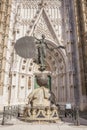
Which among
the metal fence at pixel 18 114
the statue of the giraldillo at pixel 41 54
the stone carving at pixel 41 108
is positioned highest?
the statue of the giraldillo at pixel 41 54

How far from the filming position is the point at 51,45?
19406 mm

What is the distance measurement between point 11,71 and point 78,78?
7.70 metres

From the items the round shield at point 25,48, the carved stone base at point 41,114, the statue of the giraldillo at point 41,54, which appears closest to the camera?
the carved stone base at point 41,114

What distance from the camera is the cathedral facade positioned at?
16.5 meters

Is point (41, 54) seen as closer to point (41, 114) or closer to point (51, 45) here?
point (41, 114)

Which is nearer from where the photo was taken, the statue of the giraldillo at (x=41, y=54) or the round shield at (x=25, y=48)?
the round shield at (x=25, y=48)

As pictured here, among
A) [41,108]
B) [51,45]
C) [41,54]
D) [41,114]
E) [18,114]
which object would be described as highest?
[51,45]

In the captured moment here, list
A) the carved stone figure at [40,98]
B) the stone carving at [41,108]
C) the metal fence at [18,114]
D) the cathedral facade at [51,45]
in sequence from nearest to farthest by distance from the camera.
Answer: the metal fence at [18,114]
the stone carving at [41,108]
the carved stone figure at [40,98]
the cathedral facade at [51,45]

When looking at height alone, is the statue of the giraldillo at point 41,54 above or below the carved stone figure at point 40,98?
above

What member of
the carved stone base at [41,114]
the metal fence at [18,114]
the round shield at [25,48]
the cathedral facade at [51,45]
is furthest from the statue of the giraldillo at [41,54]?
the cathedral facade at [51,45]

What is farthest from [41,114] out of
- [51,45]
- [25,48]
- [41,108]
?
[51,45]

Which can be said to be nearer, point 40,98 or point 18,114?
point 40,98

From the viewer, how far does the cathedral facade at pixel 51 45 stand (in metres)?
16.5

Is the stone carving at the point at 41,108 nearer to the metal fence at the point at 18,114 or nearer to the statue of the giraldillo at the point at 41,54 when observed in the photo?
the statue of the giraldillo at the point at 41,54
